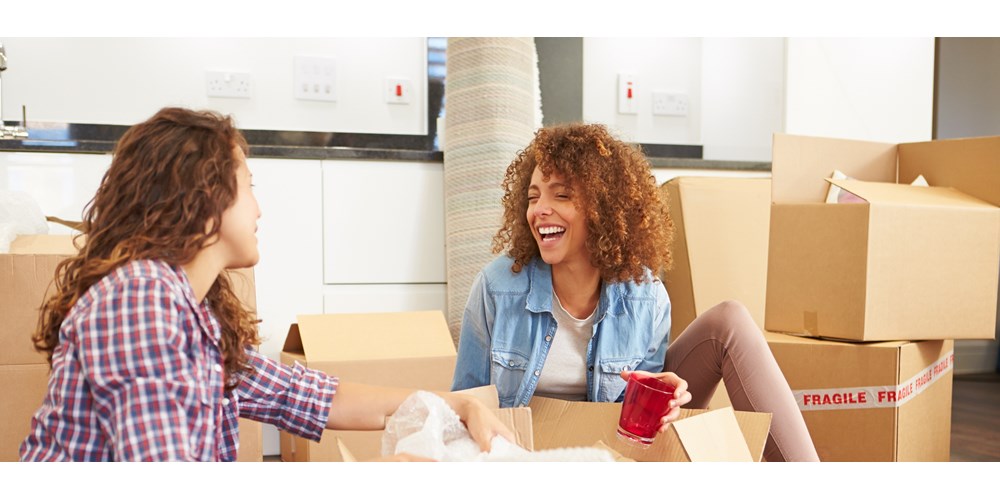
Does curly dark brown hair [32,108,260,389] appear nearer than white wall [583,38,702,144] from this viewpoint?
Yes

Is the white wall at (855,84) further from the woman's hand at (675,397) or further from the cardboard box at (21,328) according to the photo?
the cardboard box at (21,328)

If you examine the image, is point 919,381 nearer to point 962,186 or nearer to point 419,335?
point 962,186

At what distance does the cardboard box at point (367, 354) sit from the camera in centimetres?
176

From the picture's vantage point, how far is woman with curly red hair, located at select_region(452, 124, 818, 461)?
1.40 m

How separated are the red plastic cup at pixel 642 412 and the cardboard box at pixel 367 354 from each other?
2.52 feet

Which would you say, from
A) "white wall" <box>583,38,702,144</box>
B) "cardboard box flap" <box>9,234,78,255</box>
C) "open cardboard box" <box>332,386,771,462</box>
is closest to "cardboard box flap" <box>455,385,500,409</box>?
"open cardboard box" <box>332,386,771,462</box>

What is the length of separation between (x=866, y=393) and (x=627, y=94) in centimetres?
179

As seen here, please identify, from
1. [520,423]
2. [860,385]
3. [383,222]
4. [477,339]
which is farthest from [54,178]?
[860,385]

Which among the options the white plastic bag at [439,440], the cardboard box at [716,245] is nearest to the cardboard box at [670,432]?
the white plastic bag at [439,440]

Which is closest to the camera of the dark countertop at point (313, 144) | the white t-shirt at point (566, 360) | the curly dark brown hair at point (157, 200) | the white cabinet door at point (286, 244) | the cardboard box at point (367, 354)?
the curly dark brown hair at point (157, 200)

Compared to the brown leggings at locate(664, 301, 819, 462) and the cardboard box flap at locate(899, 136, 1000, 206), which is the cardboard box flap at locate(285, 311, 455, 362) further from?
the cardboard box flap at locate(899, 136, 1000, 206)

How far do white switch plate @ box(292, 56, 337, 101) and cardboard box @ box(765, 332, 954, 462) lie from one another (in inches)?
69.6

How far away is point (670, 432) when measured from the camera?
108cm

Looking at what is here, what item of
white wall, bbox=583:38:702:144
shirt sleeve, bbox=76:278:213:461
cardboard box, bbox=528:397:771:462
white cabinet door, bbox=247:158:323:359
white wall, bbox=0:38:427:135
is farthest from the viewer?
white wall, bbox=583:38:702:144
